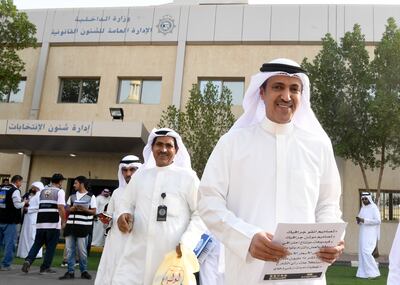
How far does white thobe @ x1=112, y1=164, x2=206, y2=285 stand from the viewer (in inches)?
143

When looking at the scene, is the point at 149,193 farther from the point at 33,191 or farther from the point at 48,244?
the point at 33,191

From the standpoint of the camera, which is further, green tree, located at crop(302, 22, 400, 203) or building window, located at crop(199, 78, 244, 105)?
building window, located at crop(199, 78, 244, 105)

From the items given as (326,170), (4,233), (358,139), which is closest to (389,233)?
(358,139)

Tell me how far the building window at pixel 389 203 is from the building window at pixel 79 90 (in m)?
11.9

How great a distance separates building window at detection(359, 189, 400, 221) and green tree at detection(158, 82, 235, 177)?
6137 millimetres

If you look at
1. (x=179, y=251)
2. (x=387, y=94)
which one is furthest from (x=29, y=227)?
(x=387, y=94)

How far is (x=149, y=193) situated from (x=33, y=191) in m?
Result: 8.09

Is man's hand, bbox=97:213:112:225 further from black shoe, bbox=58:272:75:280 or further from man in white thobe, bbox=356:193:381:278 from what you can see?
man in white thobe, bbox=356:193:381:278

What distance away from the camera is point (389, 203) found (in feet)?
54.5

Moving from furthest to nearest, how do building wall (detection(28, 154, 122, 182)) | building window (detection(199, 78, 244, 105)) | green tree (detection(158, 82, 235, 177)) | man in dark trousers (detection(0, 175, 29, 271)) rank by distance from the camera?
building wall (detection(28, 154, 122, 182)) → building window (detection(199, 78, 244, 105)) → green tree (detection(158, 82, 235, 177)) → man in dark trousers (detection(0, 175, 29, 271))

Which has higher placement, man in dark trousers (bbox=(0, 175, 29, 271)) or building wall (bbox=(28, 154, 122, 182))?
building wall (bbox=(28, 154, 122, 182))

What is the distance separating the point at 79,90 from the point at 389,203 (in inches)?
534

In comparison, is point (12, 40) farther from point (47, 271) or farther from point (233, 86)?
point (47, 271)

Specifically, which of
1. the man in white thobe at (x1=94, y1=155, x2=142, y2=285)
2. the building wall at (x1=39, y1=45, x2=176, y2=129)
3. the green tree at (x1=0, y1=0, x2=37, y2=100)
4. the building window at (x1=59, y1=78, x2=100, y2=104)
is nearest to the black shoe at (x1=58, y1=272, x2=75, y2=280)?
the man in white thobe at (x1=94, y1=155, x2=142, y2=285)
